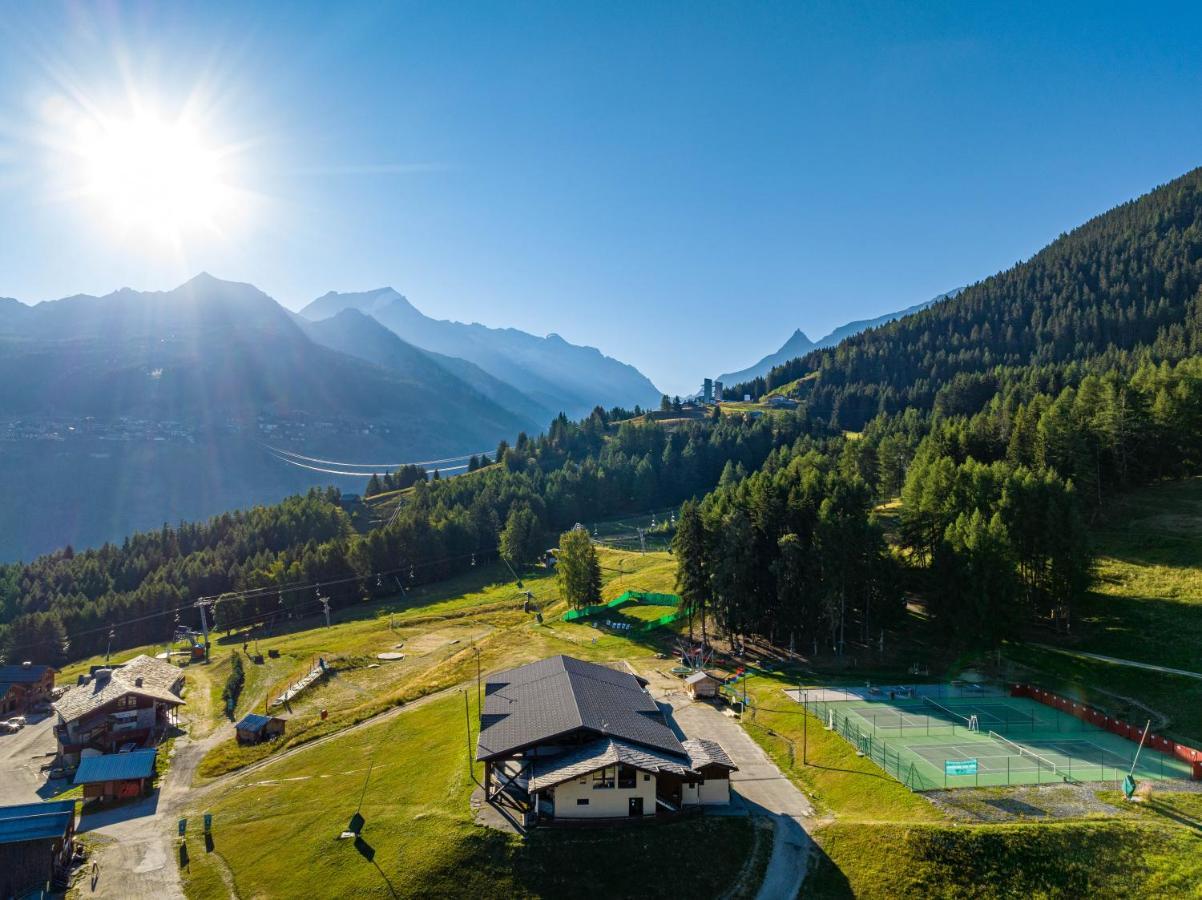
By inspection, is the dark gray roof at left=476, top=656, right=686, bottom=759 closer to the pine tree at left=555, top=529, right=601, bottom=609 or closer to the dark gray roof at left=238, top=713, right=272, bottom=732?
the dark gray roof at left=238, top=713, right=272, bottom=732

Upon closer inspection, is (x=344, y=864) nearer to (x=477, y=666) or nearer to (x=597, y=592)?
(x=477, y=666)

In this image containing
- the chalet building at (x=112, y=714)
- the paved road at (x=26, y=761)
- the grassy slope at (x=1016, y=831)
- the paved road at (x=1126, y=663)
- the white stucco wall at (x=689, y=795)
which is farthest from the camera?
the chalet building at (x=112, y=714)

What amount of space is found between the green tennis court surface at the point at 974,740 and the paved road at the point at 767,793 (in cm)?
697

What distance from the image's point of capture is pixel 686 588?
249 ft

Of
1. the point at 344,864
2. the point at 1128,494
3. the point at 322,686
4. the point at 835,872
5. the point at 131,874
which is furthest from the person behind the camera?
the point at 1128,494

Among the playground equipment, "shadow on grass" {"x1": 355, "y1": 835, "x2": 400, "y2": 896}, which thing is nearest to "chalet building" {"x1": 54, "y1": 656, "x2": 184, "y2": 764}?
"shadow on grass" {"x1": 355, "y1": 835, "x2": 400, "y2": 896}

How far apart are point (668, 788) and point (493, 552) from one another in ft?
356

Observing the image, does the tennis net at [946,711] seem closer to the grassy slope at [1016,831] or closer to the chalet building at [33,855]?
the grassy slope at [1016,831]

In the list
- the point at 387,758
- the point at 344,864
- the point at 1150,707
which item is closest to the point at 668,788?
the point at 344,864

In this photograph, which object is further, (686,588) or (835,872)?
(686,588)

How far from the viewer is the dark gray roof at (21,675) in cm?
8525

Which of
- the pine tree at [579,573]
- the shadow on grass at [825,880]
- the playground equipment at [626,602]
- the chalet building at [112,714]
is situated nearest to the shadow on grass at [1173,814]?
the shadow on grass at [825,880]

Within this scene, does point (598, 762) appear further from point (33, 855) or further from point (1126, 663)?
point (1126, 663)

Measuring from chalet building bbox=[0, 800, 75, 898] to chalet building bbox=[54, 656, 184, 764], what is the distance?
994 inches
